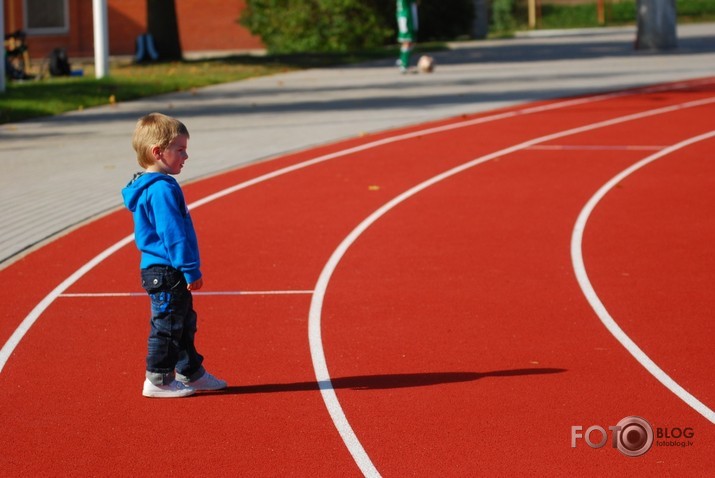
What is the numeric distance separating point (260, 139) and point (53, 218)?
6.23 meters

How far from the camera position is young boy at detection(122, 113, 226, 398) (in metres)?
6.62

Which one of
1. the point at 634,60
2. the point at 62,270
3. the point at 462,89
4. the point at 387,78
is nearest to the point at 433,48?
the point at 634,60

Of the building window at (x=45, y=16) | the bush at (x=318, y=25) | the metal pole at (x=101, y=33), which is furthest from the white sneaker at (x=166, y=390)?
the building window at (x=45, y=16)

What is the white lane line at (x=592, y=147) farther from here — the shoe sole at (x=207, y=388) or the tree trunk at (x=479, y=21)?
the tree trunk at (x=479, y=21)

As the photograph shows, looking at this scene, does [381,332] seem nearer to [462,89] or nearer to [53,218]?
[53,218]

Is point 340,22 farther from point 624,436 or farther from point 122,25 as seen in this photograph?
point 624,436

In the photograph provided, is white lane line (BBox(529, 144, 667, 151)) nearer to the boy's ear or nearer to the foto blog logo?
the foto blog logo

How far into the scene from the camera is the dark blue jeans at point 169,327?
686 centimetres

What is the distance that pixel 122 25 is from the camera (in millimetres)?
49688

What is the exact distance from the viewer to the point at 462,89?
26141 mm

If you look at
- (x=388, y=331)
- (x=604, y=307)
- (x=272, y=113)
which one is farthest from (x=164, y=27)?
(x=388, y=331)

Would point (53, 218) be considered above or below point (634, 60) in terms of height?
below

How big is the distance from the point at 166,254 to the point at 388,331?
2211mm

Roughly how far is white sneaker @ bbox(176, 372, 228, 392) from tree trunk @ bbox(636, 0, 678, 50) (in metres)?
30.1
